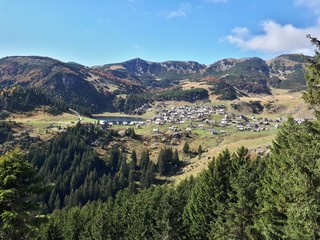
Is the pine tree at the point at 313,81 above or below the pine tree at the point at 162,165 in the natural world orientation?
above

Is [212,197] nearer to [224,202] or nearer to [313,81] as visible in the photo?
[224,202]

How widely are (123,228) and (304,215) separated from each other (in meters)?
50.1

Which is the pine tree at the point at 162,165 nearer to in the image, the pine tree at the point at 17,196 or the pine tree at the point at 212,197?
the pine tree at the point at 212,197

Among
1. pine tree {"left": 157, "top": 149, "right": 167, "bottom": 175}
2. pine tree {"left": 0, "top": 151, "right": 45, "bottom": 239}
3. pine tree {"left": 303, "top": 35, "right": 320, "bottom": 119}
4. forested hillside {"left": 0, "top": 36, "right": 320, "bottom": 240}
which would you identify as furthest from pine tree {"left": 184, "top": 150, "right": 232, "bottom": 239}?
pine tree {"left": 157, "top": 149, "right": 167, "bottom": 175}

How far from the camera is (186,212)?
5166cm

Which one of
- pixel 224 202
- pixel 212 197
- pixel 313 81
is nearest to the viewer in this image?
pixel 313 81

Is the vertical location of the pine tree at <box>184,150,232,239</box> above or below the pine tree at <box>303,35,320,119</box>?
below

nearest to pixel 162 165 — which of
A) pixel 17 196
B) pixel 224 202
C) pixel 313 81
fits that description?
pixel 224 202

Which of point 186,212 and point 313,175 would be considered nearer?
point 313,175

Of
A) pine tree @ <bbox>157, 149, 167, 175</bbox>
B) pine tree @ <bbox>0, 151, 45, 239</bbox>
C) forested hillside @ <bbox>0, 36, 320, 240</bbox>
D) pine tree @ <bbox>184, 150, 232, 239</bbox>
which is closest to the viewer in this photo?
forested hillside @ <bbox>0, 36, 320, 240</bbox>

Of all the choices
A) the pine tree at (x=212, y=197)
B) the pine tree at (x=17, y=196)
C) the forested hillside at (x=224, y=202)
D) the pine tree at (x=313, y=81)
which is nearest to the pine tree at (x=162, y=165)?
the forested hillside at (x=224, y=202)

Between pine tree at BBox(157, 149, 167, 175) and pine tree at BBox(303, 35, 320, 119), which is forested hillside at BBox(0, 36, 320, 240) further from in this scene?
pine tree at BBox(157, 149, 167, 175)

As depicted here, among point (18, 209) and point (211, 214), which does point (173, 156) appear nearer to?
point (211, 214)

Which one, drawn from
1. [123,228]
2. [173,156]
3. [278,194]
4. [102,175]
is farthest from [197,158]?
[278,194]
